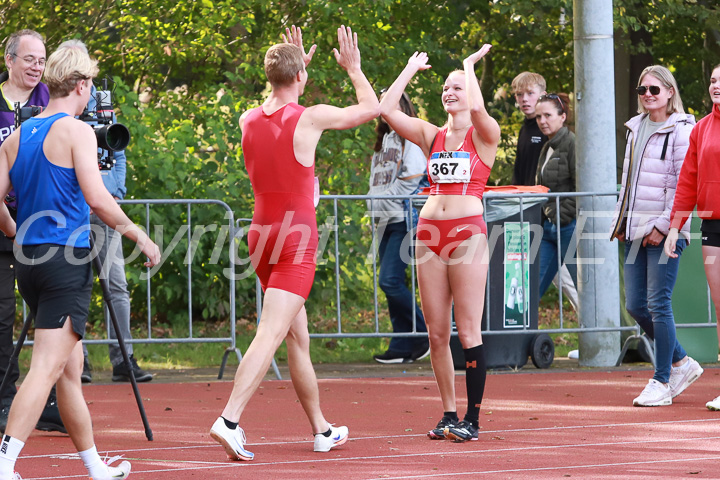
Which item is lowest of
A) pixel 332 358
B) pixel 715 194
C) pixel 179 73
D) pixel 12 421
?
pixel 332 358

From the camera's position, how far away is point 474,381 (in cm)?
634

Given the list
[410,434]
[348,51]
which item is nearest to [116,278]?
[410,434]

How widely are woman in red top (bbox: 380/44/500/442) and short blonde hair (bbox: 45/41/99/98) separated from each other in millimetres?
1909

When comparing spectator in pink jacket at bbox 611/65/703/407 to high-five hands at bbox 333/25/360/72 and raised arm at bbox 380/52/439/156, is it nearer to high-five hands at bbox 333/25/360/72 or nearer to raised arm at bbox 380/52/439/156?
raised arm at bbox 380/52/439/156

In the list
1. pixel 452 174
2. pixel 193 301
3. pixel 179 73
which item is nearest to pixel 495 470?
pixel 452 174

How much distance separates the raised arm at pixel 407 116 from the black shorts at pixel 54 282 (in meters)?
1.94

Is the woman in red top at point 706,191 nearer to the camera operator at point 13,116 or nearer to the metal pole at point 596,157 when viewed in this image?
the metal pole at point 596,157

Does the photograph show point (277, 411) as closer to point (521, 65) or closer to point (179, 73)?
point (179, 73)

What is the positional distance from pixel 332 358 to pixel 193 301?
1.76m

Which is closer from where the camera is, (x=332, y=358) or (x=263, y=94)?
(x=332, y=358)

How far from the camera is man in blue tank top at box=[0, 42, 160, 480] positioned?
4812mm

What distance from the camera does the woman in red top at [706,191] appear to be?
7012 millimetres

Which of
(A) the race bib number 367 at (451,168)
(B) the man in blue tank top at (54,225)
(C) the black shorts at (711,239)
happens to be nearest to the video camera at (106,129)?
(B) the man in blue tank top at (54,225)

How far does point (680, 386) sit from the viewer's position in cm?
775
